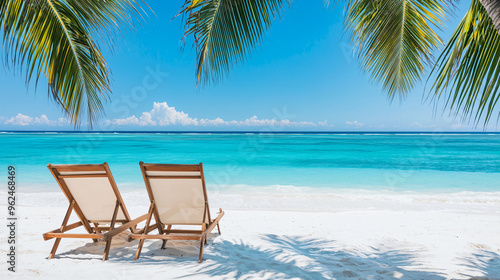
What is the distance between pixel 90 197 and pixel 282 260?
1800mm

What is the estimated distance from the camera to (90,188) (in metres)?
2.71

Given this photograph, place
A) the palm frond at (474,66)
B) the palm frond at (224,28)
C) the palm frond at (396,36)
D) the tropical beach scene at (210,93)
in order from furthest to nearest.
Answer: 1. the palm frond at (396,36)
2. the palm frond at (224,28)
3. the tropical beach scene at (210,93)
4. the palm frond at (474,66)

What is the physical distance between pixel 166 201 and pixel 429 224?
3.48 meters

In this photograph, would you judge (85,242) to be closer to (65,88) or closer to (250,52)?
(65,88)

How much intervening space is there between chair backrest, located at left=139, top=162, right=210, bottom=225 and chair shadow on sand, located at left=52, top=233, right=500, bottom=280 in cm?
30

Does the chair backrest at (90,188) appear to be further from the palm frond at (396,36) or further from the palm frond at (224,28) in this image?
the palm frond at (396,36)

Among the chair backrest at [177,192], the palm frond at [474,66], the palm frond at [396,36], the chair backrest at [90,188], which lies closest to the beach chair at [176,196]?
the chair backrest at [177,192]

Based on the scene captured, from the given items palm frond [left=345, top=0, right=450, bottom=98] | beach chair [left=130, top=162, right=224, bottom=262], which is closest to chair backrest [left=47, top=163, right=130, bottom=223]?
beach chair [left=130, top=162, right=224, bottom=262]

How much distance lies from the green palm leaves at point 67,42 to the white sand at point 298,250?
137cm

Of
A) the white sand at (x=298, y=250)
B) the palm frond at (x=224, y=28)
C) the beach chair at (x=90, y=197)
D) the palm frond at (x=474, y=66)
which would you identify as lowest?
the white sand at (x=298, y=250)

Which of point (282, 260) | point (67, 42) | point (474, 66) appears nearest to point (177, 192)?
point (282, 260)

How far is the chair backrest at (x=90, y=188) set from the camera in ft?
8.46

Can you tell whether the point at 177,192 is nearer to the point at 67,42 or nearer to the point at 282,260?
the point at 282,260

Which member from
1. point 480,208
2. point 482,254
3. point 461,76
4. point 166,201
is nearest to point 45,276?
point 166,201
